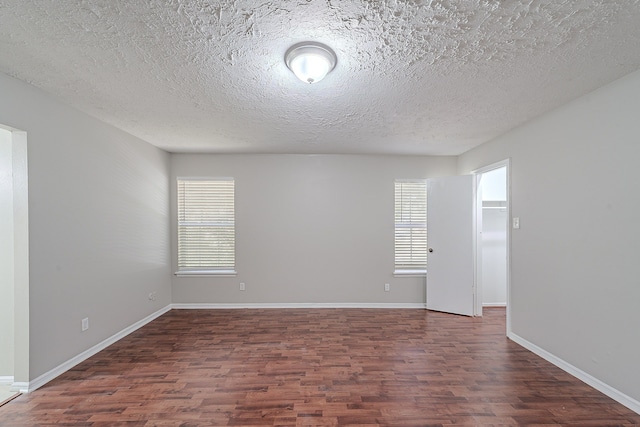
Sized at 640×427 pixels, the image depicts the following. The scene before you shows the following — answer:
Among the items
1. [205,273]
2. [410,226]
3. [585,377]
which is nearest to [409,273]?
[410,226]

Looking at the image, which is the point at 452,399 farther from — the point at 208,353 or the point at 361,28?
the point at 361,28

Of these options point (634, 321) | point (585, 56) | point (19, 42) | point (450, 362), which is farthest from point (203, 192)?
point (634, 321)

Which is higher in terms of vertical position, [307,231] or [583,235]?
[583,235]

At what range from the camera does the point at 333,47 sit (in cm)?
170

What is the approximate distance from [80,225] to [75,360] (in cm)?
125

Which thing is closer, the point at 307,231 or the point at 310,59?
the point at 310,59

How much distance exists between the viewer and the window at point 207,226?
448 centimetres

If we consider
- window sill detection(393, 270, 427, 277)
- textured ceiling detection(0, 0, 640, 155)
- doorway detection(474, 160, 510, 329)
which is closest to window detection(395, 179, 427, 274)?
window sill detection(393, 270, 427, 277)

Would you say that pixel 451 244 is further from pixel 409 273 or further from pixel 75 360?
pixel 75 360

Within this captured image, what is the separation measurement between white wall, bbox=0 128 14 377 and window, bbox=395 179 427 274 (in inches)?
171

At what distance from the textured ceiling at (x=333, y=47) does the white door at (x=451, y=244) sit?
1.34 metres

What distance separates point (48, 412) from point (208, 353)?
118 cm

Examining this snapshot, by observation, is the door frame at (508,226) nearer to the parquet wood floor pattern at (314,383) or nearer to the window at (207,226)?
the parquet wood floor pattern at (314,383)

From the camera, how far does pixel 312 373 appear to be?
8.25ft
